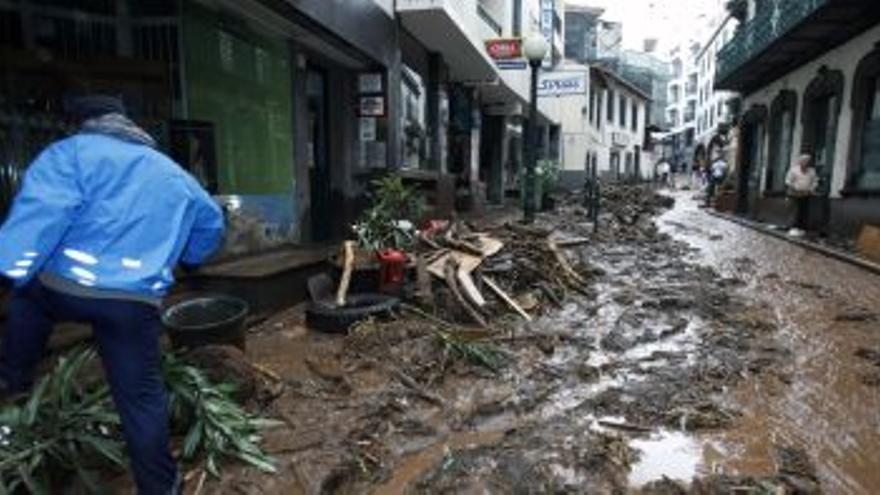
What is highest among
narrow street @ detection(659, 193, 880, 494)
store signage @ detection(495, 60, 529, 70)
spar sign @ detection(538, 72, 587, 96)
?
store signage @ detection(495, 60, 529, 70)

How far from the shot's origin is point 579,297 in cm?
859

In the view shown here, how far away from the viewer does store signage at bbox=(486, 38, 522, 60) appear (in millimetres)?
14672

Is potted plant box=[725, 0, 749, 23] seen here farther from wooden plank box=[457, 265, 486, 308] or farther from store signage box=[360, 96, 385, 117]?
wooden plank box=[457, 265, 486, 308]

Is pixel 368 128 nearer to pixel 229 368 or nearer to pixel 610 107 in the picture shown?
pixel 229 368

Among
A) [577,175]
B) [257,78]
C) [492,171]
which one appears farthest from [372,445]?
[577,175]

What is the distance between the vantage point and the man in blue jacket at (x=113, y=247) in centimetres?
284

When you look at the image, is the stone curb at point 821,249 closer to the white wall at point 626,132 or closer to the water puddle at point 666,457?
the water puddle at point 666,457

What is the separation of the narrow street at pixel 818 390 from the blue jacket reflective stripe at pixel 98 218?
306 centimetres

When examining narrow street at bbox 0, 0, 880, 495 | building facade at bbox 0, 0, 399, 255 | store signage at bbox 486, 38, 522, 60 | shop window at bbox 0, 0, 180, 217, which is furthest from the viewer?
store signage at bbox 486, 38, 522, 60

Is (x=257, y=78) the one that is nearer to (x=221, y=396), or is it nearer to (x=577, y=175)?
(x=221, y=396)

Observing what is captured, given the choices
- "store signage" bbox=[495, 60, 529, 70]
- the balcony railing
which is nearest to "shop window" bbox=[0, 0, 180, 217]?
"store signage" bbox=[495, 60, 529, 70]

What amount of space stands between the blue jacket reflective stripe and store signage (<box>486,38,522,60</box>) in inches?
489

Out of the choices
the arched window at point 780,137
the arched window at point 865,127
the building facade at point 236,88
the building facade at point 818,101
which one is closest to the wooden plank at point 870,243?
the building facade at point 818,101

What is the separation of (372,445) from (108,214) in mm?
1969
